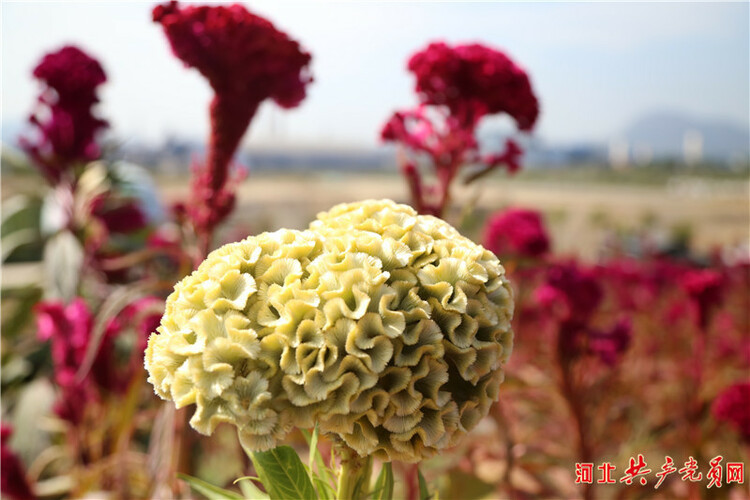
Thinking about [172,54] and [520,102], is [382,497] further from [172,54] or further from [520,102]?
[520,102]

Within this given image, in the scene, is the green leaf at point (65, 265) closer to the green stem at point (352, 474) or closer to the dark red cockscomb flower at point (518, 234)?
the dark red cockscomb flower at point (518, 234)

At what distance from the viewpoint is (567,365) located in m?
1.35

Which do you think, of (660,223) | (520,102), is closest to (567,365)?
(520,102)

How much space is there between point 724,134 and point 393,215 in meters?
62.5

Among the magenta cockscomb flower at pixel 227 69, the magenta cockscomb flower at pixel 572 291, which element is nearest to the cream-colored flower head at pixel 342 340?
the magenta cockscomb flower at pixel 227 69

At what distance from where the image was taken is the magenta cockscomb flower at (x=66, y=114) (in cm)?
120

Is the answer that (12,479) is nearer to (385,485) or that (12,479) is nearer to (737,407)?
(385,485)

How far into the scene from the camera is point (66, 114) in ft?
4.07

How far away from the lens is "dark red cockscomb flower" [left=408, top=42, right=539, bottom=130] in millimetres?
990

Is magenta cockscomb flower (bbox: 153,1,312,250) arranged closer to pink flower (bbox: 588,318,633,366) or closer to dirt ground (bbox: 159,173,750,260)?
pink flower (bbox: 588,318,633,366)

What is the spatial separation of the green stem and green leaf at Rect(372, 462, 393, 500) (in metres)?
0.02

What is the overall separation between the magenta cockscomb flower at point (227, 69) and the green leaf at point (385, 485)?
43cm

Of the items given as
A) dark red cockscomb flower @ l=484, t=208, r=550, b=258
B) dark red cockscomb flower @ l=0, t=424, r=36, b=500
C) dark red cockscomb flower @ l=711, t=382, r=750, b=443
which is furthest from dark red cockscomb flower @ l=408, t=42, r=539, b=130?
dark red cockscomb flower @ l=0, t=424, r=36, b=500

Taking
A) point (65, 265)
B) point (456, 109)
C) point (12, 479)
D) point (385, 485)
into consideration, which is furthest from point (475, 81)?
point (12, 479)
